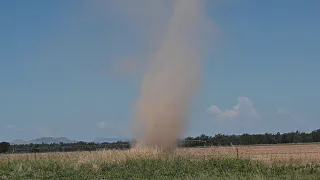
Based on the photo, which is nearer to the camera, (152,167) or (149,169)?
(149,169)

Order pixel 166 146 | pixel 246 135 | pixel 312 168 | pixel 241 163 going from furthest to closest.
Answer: pixel 246 135 < pixel 166 146 < pixel 241 163 < pixel 312 168

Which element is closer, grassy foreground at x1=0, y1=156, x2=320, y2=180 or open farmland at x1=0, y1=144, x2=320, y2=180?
grassy foreground at x1=0, y1=156, x2=320, y2=180

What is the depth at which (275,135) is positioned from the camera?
385 feet

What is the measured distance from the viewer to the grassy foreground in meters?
19.5

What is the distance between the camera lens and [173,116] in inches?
1544

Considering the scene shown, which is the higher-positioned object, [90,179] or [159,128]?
[159,128]

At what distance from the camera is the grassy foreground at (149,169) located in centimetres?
1947

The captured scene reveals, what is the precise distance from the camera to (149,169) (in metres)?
21.8

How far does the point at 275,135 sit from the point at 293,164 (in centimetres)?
9709

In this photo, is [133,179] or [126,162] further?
[126,162]

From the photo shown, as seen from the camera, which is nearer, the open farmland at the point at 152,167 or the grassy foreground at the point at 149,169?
the grassy foreground at the point at 149,169

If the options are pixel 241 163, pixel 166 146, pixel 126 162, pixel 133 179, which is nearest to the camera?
pixel 133 179

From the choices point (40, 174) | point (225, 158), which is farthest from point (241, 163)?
point (40, 174)

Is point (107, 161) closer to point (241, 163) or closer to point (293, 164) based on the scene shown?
point (241, 163)
